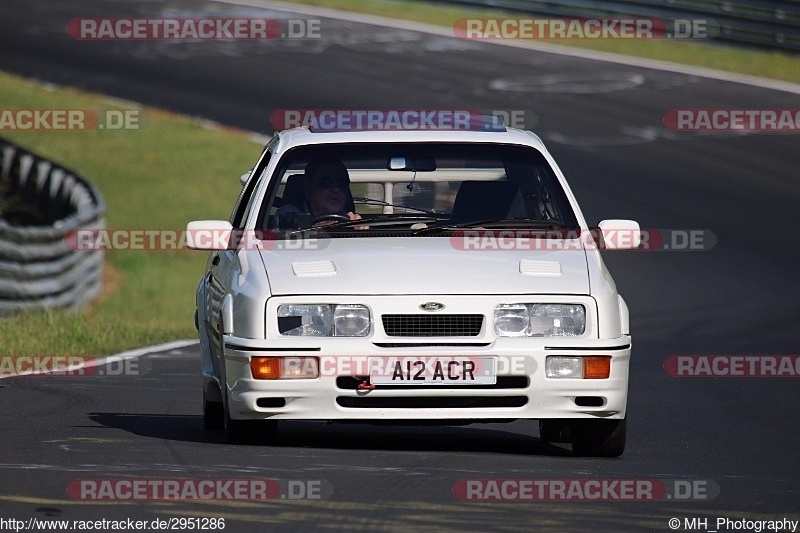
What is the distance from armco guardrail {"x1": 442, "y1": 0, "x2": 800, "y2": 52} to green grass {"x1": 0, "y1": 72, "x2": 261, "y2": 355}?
8.28 m

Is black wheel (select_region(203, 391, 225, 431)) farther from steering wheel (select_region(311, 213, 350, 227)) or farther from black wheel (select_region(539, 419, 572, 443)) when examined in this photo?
black wheel (select_region(539, 419, 572, 443))

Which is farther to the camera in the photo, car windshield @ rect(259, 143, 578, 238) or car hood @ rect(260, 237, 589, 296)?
car windshield @ rect(259, 143, 578, 238)

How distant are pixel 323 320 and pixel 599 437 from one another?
150cm

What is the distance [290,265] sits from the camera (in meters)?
8.32

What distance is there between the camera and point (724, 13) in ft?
104

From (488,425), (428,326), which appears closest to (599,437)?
(428,326)

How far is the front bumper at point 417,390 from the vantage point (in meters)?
7.97

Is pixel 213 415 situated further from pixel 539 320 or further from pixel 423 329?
pixel 539 320

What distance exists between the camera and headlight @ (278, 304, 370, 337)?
802cm

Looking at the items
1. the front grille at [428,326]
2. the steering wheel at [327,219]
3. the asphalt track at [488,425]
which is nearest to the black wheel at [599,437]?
the asphalt track at [488,425]

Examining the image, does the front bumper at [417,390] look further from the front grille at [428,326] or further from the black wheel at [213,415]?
the black wheel at [213,415]

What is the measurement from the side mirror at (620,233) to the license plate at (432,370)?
126 centimetres

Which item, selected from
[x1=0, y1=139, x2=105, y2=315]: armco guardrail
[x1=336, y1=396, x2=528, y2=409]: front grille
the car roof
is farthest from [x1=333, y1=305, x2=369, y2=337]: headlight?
[x1=0, y1=139, x2=105, y2=315]: armco guardrail

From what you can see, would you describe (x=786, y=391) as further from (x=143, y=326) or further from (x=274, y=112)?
(x=274, y=112)
